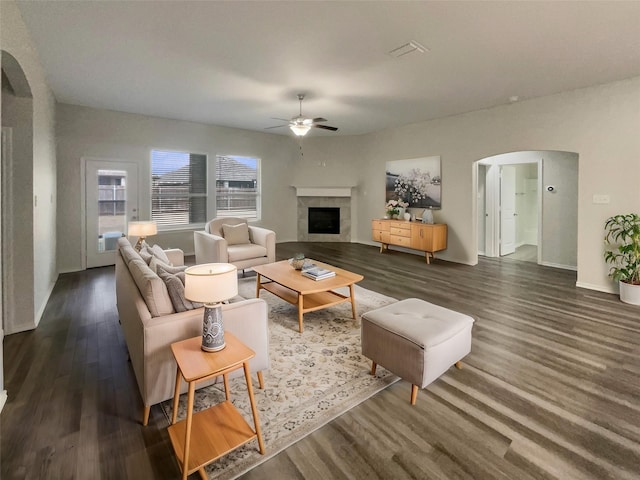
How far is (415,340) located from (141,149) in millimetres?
6418

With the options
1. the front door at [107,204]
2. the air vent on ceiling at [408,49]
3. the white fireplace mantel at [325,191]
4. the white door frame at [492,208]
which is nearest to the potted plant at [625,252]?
the white door frame at [492,208]

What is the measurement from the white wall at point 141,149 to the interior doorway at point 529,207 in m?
4.79

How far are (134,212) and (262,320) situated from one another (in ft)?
17.4

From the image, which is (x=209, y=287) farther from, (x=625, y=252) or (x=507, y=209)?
(x=507, y=209)

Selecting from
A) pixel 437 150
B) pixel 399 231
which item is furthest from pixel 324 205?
pixel 437 150

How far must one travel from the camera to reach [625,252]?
165 inches

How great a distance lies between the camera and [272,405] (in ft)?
6.98

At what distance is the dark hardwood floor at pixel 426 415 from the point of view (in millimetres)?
1655

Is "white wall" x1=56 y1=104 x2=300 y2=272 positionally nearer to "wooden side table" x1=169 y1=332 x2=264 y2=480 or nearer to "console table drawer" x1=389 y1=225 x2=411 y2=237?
"console table drawer" x1=389 y1=225 x2=411 y2=237

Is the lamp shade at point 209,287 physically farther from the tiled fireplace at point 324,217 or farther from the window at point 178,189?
the tiled fireplace at point 324,217

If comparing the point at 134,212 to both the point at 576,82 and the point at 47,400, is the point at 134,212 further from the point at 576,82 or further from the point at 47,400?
the point at 576,82

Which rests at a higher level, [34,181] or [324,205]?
[324,205]

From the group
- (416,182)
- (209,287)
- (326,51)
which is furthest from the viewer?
(416,182)

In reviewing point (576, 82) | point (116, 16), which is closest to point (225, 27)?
point (116, 16)
